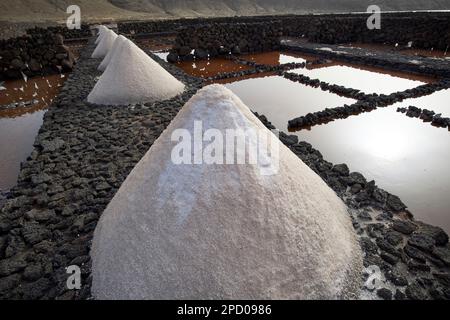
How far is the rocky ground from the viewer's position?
2482 millimetres

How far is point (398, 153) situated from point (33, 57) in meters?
12.5

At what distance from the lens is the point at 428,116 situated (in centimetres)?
633

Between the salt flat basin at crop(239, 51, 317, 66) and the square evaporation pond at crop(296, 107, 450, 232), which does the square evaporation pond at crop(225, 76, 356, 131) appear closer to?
the square evaporation pond at crop(296, 107, 450, 232)

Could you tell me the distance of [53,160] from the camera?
463 cm

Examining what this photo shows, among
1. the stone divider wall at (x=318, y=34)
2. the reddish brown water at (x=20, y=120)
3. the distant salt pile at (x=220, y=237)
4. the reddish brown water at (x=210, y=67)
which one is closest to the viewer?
the distant salt pile at (x=220, y=237)

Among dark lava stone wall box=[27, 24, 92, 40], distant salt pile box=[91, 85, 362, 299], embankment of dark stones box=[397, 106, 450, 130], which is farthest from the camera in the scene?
dark lava stone wall box=[27, 24, 92, 40]

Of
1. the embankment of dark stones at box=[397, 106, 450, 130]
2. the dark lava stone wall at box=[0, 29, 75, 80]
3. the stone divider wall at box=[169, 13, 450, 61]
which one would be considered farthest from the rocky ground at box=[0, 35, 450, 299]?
the stone divider wall at box=[169, 13, 450, 61]

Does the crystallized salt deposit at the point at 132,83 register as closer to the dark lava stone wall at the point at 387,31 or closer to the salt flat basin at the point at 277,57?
the salt flat basin at the point at 277,57

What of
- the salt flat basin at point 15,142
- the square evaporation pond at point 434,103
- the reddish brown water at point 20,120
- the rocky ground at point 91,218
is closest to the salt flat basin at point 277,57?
the square evaporation pond at point 434,103

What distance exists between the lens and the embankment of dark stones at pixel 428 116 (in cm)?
603

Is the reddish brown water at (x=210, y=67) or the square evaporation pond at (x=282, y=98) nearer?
the square evaporation pond at (x=282, y=98)

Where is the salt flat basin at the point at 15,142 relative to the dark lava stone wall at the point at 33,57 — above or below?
below

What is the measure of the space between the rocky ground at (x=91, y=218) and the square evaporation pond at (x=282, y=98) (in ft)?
6.70
